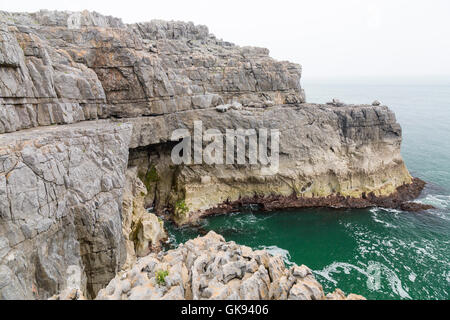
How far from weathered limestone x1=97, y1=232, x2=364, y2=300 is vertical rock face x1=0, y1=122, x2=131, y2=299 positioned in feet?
25.3

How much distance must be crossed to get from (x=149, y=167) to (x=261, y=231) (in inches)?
813

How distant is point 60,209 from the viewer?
1914 centimetres

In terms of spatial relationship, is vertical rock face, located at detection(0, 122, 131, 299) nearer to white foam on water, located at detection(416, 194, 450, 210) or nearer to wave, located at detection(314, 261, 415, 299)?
wave, located at detection(314, 261, 415, 299)

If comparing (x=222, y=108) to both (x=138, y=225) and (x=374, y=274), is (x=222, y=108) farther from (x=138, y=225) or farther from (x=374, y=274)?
(x=374, y=274)

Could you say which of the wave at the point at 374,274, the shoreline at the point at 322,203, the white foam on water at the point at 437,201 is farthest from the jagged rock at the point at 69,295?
the white foam on water at the point at 437,201

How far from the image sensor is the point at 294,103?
52.5 m

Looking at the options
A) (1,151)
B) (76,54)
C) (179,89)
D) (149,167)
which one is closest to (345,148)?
(179,89)

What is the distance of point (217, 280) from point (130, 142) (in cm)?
2772

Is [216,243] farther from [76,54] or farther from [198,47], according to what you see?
[198,47]

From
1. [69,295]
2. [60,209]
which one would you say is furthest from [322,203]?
[69,295]

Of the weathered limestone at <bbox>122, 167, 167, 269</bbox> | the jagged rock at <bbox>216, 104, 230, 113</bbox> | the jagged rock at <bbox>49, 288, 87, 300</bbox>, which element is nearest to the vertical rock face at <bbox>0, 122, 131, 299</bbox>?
the jagged rock at <bbox>49, 288, 87, 300</bbox>

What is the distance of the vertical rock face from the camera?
16078 mm

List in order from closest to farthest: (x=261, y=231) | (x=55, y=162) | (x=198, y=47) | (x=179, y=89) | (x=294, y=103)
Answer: (x=55, y=162), (x=261, y=231), (x=179, y=89), (x=294, y=103), (x=198, y=47)

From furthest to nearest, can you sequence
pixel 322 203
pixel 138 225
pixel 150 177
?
pixel 322 203 → pixel 150 177 → pixel 138 225
